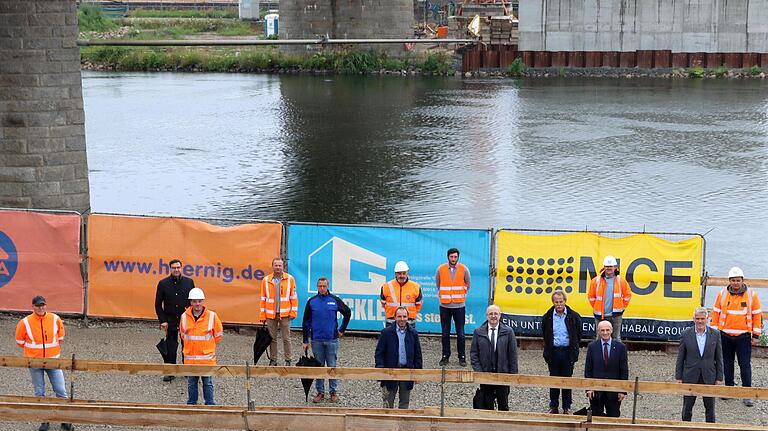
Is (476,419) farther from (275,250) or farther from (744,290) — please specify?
(275,250)

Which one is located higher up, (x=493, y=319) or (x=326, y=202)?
(x=493, y=319)

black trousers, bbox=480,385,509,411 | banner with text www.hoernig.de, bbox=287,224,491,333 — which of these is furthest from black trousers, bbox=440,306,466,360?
black trousers, bbox=480,385,509,411

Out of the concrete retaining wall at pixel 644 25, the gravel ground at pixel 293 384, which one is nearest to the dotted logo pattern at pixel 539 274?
the gravel ground at pixel 293 384

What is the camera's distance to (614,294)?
15.7 m

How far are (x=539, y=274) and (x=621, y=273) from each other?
1.17m

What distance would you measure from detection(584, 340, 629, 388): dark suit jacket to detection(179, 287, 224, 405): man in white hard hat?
4.36 meters

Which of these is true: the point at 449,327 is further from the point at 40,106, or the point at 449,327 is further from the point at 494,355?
the point at 40,106

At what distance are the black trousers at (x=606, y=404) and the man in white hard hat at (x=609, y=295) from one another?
2.74 metres

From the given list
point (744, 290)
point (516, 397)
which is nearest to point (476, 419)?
point (516, 397)

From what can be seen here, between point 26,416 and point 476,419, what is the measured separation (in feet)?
15.6

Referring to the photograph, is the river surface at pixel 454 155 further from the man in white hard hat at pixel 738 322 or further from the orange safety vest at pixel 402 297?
the orange safety vest at pixel 402 297

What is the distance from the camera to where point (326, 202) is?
38.0m

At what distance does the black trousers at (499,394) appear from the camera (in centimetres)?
1312

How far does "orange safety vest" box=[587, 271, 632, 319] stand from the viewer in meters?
15.7
